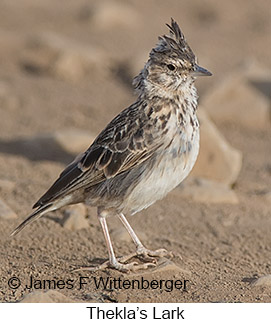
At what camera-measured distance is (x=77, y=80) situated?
43.3ft

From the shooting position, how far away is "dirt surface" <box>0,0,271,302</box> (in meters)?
6.64

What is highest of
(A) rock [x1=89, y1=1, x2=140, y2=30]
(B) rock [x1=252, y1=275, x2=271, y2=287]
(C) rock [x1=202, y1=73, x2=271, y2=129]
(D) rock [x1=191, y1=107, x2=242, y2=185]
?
(A) rock [x1=89, y1=1, x2=140, y2=30]

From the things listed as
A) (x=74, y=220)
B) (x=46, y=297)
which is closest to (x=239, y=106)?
(x=74, y=220)

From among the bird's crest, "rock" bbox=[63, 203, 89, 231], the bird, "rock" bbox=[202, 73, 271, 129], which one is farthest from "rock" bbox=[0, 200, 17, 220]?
"rock" bbox=[202, 73, 271, 129]

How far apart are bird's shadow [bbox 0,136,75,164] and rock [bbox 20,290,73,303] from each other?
4000 millimetres

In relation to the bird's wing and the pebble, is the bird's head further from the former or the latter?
the pebble

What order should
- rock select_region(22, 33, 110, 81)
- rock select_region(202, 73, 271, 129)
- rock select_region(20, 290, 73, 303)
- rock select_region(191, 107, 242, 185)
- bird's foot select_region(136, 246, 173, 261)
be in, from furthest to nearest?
rock select_region(22, 33, 110, 81)
rock select_region(202, 73, 271, 129)
rock select_region(191, 107, 242, 185)
bird's foot select_region(136, 246, 173, 261)
rock select_region(20, 290, 73, 303)

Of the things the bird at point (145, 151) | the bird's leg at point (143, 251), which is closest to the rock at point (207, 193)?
the bird's leg at point (143, 251)

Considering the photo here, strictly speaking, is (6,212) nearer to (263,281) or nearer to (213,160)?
(263,281)

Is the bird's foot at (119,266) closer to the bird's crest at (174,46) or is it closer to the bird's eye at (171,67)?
the bird's eye at (171,67)

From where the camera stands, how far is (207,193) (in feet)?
29.3

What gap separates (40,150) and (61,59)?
368 cm

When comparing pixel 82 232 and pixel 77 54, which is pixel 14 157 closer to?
pixel 82 232

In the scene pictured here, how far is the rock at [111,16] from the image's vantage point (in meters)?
15.9
